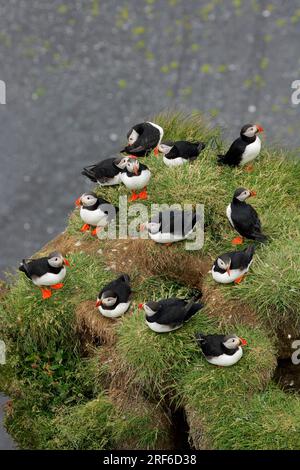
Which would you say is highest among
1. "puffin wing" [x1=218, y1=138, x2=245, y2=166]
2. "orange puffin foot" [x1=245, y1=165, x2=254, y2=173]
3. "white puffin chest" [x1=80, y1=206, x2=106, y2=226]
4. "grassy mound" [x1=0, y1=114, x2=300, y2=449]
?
"puffin wing" [x1=218, y1=138, x2=245, y2=166]

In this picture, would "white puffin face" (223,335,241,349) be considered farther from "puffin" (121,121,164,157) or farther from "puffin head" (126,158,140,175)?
"puffin" (121,121,164,157)

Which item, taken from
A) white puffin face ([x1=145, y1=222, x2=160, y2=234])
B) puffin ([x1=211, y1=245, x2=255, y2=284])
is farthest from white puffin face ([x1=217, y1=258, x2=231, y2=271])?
white puffin face ([x1=145, y1=222, x2=160, y2=234])

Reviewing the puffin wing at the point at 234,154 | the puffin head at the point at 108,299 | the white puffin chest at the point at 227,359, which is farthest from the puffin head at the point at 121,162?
the white puffin chest at the point at 227,359

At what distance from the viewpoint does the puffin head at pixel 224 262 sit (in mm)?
8406

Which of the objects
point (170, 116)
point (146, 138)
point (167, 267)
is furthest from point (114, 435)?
point (170, 116)

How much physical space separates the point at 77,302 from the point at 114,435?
119cm

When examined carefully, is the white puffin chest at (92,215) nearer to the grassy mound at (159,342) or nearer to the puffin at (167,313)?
the grassy mound at (159,342)

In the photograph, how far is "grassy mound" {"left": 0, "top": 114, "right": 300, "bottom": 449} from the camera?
7988 millimetres

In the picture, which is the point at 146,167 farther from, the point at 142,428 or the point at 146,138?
the point at 142,428

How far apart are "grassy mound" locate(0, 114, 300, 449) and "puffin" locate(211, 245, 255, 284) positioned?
9cm

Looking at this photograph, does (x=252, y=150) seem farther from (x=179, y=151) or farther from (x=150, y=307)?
(x=150, y=307)

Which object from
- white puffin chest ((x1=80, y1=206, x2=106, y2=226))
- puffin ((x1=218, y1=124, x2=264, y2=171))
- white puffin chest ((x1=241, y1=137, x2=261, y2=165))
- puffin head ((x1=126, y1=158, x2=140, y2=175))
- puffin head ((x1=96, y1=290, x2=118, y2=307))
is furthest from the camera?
white puffin chest ((x1=241, y1=137, x2=261, y2=165))

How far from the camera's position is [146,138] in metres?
10.1

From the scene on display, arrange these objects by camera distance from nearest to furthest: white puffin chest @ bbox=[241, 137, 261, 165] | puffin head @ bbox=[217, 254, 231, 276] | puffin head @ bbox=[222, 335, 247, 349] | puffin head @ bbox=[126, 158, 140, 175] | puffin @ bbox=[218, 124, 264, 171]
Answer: puffin head @ bbox=[222, 335, 247, 349] < puffin head @ bbox=[217, 254, 231, 276] < puffin head @ bbox=[126, 158, 140, 175] < puffin @ bbox=[218, 124, 264, 171] < white puffin chest @ bbox=[241, 137, 261, 165]
